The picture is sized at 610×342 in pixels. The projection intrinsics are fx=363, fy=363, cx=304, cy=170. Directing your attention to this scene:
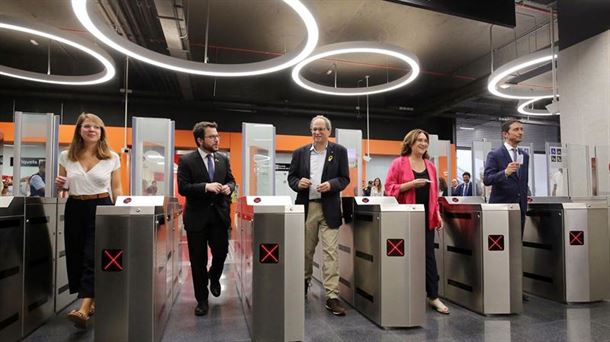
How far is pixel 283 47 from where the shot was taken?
23.8ft

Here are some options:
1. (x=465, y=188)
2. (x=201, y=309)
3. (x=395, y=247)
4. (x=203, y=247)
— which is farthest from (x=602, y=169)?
(x=201, y=309)

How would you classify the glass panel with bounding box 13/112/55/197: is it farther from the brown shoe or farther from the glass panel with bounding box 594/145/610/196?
the glass panel with bounding box 594/145/610/196

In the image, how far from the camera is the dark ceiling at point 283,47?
5.58 meters

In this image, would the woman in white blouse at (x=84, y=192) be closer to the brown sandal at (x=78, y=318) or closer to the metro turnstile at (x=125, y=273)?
the brown sandal at (x=78, y=318)

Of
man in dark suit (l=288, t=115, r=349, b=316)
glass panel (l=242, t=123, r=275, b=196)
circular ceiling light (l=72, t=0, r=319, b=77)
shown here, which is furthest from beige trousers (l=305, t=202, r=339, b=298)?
circular ceiling light (l=72, t=0, r=319, b=77)

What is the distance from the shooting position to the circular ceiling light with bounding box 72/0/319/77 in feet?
11.1

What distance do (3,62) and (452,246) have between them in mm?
9581

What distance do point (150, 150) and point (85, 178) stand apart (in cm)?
215

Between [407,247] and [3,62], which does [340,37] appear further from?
[3,62]

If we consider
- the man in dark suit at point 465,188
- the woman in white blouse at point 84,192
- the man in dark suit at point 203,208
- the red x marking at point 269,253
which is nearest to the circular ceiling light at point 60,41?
the woman in white blouse at point 84,192

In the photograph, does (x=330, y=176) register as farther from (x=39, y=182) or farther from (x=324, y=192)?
(x=39, y=182)

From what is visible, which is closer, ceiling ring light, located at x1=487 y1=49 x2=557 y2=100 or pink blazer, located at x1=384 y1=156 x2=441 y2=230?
pink blazer, located at x1=384 y1=156 x2=441 y2=230

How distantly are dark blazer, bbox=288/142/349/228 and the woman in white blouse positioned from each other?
1.45 m

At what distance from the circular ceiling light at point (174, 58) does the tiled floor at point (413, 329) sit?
2674 millimetres
